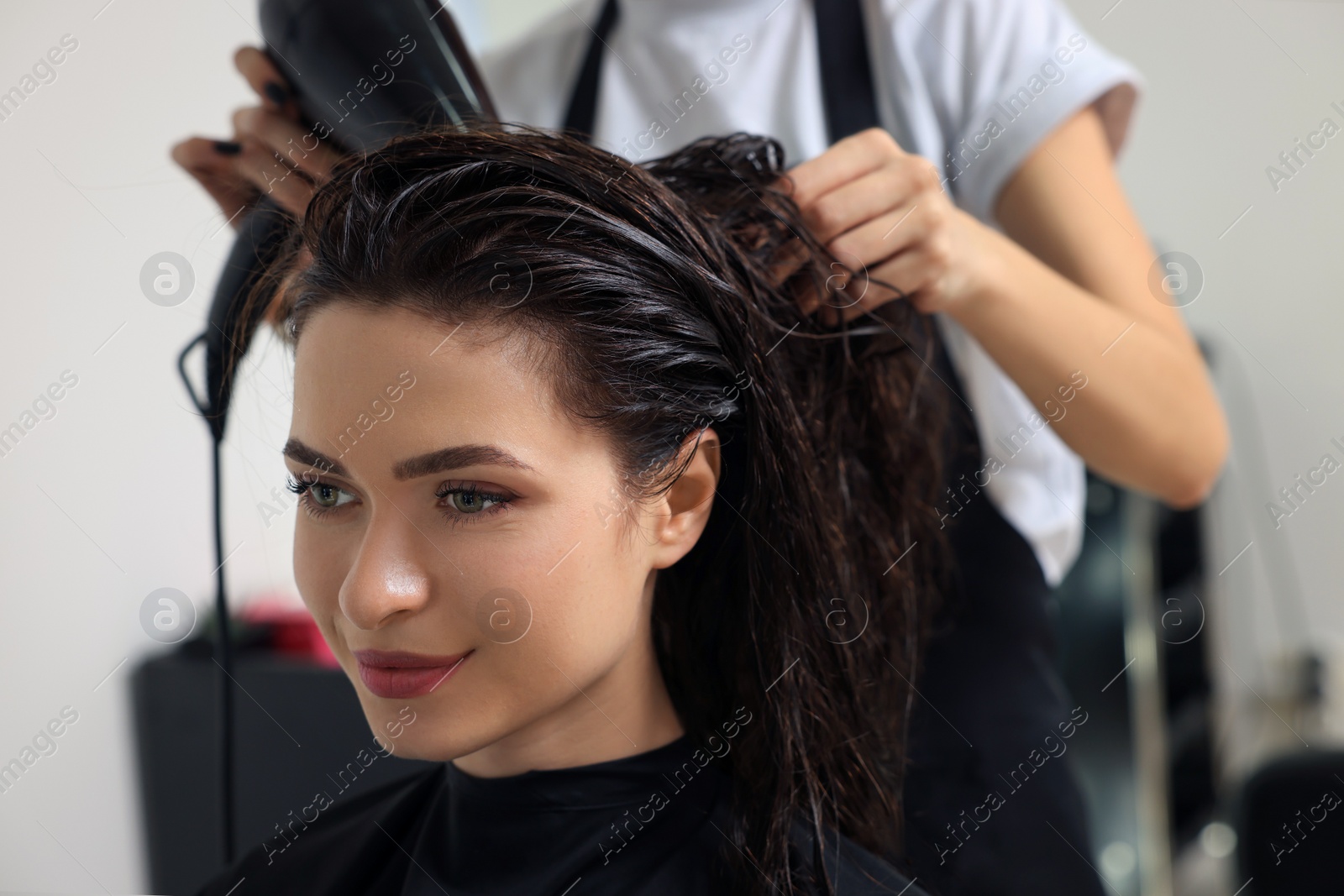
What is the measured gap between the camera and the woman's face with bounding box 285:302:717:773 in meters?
0.50

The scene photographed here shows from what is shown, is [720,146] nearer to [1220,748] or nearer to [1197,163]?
[1197,163]

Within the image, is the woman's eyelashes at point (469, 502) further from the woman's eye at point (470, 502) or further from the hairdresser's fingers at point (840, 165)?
the hairdresser's fingers at point (840, 165)

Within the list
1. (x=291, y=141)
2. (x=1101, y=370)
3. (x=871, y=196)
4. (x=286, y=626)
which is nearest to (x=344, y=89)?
(x=291, y=141)

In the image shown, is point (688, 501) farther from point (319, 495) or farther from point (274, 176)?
point (274, 176)

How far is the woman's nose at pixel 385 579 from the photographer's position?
1.63 feet

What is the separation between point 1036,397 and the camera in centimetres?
74

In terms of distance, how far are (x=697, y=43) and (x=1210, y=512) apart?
133 centimetres

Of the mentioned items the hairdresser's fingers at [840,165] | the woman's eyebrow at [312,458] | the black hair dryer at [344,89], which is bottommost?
the hairdresser's fingers at [840,165]

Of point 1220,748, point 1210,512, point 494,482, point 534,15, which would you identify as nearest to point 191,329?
point 494,482

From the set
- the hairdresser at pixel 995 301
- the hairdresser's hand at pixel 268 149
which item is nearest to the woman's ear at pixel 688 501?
the hairdresser at pixel 995 301

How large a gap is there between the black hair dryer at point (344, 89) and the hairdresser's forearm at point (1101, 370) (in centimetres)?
39

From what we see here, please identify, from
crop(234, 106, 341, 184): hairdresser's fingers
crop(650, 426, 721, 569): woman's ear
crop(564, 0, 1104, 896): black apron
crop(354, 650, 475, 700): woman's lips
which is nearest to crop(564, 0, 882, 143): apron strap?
crop(564, 0, 1104, 896): black apron

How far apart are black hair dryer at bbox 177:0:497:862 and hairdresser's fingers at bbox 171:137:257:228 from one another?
0.12 ft

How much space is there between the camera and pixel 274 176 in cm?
66
